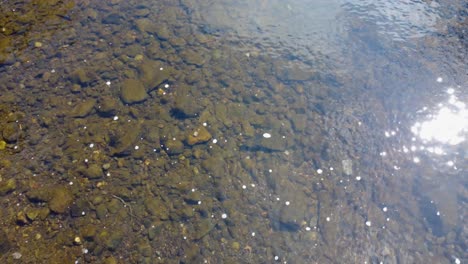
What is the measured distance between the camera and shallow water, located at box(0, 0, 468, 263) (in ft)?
13.8

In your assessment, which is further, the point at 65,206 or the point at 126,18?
the point at 126,18

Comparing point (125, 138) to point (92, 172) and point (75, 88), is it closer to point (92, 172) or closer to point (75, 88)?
point (92, 172)

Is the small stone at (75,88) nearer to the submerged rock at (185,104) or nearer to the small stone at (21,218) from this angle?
the submerged rock at (185,104)

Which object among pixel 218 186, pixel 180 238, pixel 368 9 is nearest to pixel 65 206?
pixel 180 238

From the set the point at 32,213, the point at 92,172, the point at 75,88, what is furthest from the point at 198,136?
the point at 32,213

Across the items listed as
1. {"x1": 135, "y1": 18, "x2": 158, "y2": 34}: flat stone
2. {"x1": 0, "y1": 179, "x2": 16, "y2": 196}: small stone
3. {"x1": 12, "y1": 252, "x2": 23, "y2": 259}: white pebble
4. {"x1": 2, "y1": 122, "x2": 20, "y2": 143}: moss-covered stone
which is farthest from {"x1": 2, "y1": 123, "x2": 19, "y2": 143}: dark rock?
{"x1": 135, "y1": 18, "x2": 158, "y2": 34}: flat stone

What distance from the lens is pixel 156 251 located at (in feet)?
13.2

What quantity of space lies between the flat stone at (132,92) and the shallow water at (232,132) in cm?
3

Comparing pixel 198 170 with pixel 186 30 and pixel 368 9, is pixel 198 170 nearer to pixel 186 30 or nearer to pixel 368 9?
pixel 186 30

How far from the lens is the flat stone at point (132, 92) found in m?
5.29

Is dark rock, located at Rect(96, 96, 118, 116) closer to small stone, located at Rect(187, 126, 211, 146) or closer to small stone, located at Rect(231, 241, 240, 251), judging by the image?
small stone, located at Rect(187, 126, 211, 146)

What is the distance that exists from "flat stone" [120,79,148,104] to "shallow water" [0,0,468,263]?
0.03 metres

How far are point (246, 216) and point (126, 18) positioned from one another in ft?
15.2

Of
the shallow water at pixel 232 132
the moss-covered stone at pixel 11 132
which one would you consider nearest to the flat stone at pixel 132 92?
the shallow water at pixel 232 132
